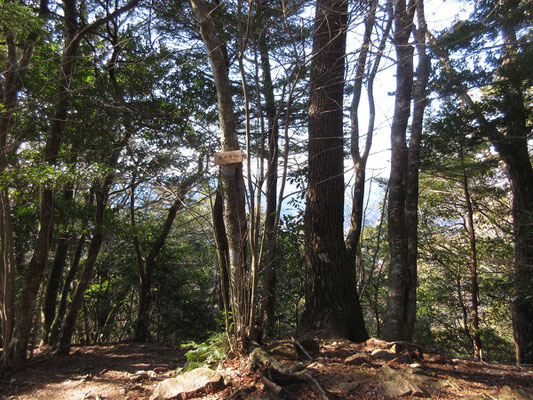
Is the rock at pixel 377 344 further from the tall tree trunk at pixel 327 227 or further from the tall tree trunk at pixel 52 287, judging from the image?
the tall tree trunk at pixel 52 287

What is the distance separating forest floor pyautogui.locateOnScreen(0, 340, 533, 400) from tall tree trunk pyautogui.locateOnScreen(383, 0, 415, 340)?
95 centimetres

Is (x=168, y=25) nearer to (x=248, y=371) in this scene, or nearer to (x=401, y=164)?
(x=401, y=164)

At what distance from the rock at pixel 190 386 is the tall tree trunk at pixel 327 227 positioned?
71.2 inches

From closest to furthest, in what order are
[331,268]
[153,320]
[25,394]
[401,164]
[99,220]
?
[25,394], [331,268], [401,164], [99,220], [153,320]

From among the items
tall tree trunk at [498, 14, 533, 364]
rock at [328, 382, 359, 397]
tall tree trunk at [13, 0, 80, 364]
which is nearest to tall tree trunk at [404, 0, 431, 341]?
tall tree trunk at [498, 14, 533, 364]

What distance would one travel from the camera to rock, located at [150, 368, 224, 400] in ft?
7.16

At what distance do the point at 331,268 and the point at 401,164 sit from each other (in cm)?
194

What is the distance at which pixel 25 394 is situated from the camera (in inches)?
141

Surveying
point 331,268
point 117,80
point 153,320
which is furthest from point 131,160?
point 153,320

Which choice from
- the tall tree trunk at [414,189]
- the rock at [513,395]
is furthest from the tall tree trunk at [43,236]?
the rock at [513,395]

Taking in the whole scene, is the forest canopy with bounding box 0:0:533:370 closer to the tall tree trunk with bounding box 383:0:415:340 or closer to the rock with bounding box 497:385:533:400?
the tall tree trunk with bounding box 383:0:415:340

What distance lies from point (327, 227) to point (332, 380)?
6.90ft

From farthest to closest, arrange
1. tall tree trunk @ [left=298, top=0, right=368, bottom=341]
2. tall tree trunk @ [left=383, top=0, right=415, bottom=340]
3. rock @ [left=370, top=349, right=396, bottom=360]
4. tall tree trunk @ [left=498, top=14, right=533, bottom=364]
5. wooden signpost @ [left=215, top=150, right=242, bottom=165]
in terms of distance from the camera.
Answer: tall tree trunk @ [left=498, top=14, right=533, bottom=364]
tall tree trunk @ [left=383, top=0, right=415, bottom=340]
tall tree trunk @ [left=298, top=0, right=368, bottom=341]
rock @ [left=370, top=349, right=396, bottom=360]
wooden signpost @ [left=215, top=150, right=242, bottom=165]

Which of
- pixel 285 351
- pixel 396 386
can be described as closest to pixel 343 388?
pixel 396 386
